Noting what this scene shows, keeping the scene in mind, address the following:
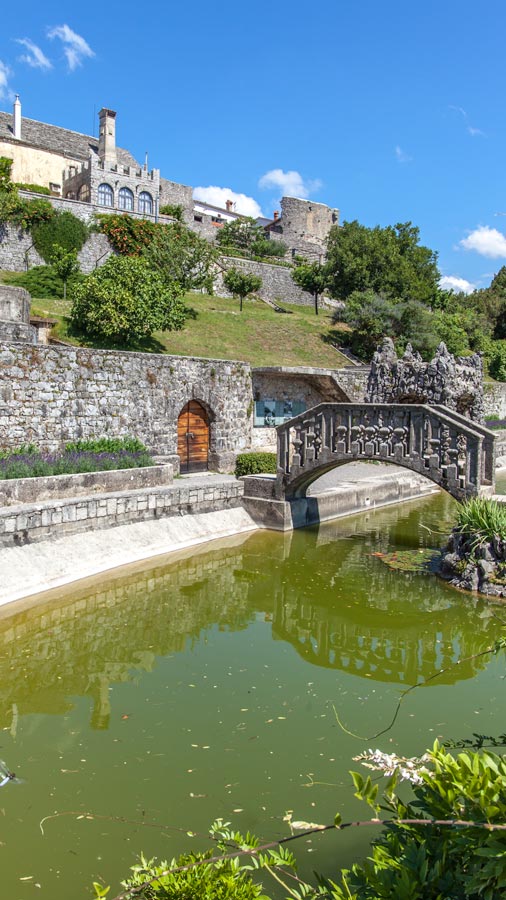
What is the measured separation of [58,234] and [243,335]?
1088 cm

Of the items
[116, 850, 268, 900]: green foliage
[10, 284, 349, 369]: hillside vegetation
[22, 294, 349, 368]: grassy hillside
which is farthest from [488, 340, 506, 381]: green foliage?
[116, 850, 268, 900]: green foliage

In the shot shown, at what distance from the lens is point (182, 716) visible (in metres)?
7.23

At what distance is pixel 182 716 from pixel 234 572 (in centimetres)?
583

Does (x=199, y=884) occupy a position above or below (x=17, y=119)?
below

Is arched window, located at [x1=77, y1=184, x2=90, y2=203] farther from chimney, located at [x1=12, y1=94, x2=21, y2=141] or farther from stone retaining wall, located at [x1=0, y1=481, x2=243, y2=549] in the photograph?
stone retaining wall, located at [x1=0, y1=481, x2=243, y2=549]

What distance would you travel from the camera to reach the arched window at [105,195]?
148 feet

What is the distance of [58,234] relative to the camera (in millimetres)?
34594

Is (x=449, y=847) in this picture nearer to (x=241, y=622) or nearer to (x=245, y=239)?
(x=241, y=622)

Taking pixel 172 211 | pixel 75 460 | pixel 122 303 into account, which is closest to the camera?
pixel 75 460

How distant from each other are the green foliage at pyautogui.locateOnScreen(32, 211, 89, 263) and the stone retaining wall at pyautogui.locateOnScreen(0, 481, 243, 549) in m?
22.3

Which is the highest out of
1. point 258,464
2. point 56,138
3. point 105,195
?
point 56,138

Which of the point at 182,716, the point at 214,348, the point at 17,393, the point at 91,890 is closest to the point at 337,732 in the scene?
the point at 182,716

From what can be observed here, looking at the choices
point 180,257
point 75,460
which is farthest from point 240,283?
point 75,460

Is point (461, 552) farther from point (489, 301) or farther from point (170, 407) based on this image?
point (489, 301)
